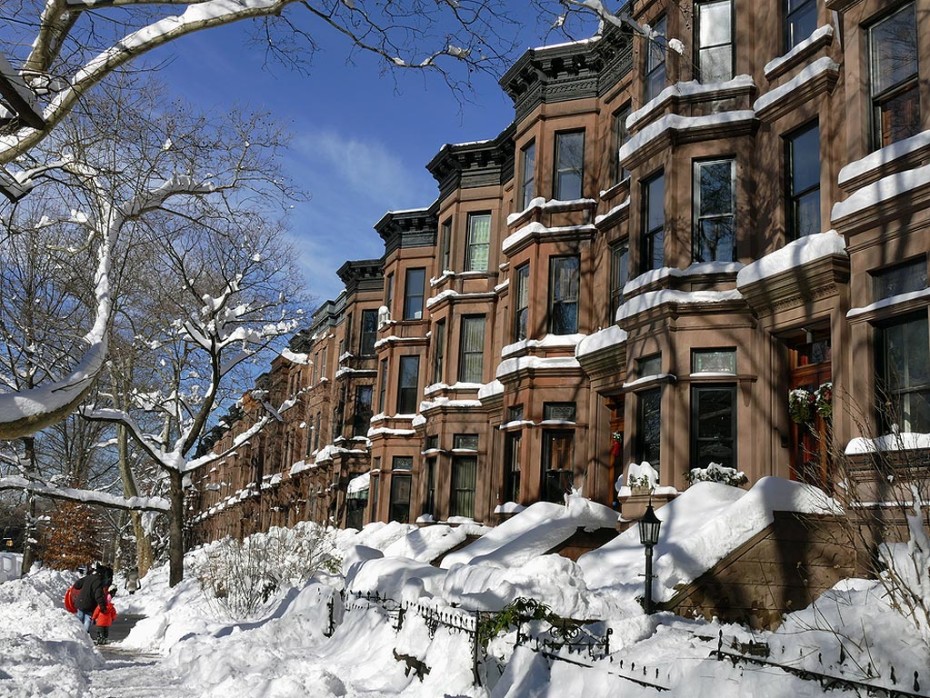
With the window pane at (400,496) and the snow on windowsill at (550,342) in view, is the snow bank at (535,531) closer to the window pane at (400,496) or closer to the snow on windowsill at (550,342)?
the snow on windowsill at (550,342)

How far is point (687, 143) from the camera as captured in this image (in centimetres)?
1756

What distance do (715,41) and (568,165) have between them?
6.15 m

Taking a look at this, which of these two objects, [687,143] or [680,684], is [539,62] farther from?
[680,684]

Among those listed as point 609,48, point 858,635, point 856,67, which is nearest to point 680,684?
point 858,635

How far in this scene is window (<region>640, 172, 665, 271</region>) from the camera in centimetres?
1831

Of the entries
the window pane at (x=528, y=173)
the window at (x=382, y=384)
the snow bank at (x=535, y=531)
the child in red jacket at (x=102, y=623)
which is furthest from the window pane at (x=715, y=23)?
the window at (x=382, y=384)

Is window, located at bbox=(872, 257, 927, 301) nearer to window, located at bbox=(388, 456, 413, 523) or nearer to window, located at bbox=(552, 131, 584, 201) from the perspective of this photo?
window, located at bbox=(552, 131, 584, 201)

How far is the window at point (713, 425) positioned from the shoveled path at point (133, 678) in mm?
9054

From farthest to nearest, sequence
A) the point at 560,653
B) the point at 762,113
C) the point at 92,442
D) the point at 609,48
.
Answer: the point at 92,442, the point at 609,48, the point at 762,113, the point at 560,653

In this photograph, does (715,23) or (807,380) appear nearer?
(807,380)

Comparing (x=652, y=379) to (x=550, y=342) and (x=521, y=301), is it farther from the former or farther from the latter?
(x=521, y=301)

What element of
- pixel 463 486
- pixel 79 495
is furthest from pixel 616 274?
pixel 79 495

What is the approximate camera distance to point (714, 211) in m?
17.2

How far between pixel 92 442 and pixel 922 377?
39.5m
